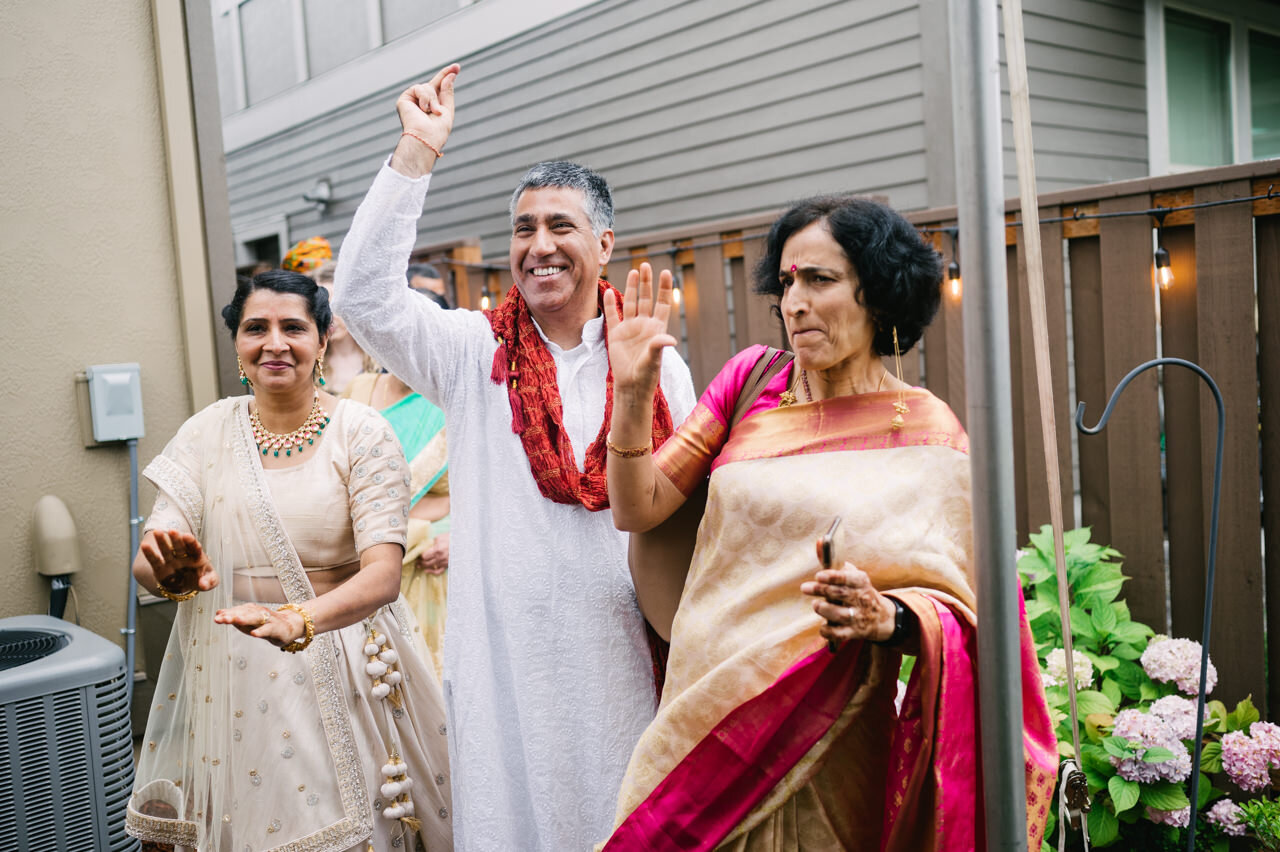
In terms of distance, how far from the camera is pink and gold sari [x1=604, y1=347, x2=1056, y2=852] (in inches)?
62.6

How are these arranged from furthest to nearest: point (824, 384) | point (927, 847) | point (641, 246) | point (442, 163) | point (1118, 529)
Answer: point (442, 163) → point (641, 246) → point (1118, 529) → point (824, 384) → point (927, 847)

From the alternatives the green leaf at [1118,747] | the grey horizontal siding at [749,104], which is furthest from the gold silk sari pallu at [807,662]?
the grey horizontal siding at [749,104]

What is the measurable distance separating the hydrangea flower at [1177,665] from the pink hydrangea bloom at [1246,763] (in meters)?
0.20

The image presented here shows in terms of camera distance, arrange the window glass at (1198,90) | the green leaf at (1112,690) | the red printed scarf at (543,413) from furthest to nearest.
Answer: the window glass at (1198,90) < the green leaf at (1112,690) < the red printed scarf at (543,413)

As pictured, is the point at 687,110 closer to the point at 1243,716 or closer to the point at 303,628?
the point at 1243,716

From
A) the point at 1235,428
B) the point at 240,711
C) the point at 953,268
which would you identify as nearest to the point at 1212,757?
the point at 1235,428

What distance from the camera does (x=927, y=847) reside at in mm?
1573

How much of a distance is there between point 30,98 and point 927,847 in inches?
128

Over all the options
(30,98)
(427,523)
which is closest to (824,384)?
(427,523)

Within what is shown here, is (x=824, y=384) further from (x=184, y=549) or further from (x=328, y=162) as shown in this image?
(x=328, y=162)

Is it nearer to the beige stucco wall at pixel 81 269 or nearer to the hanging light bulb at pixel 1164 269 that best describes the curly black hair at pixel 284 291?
the beige stucco wall at pixel 81 269

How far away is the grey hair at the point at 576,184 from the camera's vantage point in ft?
7.29

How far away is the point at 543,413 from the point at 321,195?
8055 millimetres

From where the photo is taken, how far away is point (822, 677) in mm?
1668
